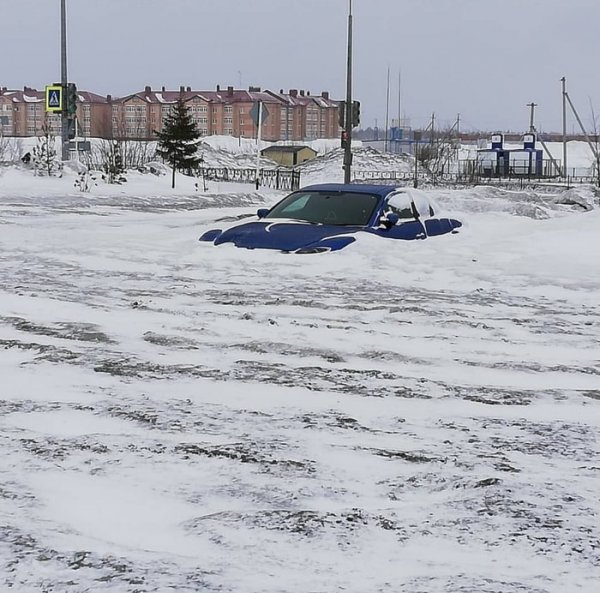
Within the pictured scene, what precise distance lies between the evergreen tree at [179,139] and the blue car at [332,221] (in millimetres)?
22220

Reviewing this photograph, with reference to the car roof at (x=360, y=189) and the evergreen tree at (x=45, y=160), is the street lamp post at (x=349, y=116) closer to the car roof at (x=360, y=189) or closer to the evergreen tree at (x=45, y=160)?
the evergreen tree at (x=45, y=160)

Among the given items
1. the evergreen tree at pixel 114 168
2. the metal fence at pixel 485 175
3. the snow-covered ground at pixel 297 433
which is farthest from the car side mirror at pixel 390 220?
the metal fence at pixel 485 175

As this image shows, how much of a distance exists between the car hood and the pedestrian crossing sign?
814 inches

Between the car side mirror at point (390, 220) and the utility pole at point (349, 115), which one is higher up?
the utility pole at point (349, 115)

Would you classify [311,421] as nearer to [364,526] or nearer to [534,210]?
[364,526]

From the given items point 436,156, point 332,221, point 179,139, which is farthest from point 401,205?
point 436,156

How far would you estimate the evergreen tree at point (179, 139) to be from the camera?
3469 centimetres

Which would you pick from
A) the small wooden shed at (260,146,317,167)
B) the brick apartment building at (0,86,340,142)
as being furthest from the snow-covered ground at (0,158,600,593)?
the brick apartment building at (0,86,340,142)

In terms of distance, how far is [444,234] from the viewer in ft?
→ 44.5

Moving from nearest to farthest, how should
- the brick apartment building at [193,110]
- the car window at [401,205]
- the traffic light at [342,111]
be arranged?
the car window at [401,205] < the traffic light at [342,111] < the brick apartment building at [193,110]

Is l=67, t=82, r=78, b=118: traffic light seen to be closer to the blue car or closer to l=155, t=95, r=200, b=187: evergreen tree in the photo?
l=155, t=95, r=200, b=187: evergreen tree

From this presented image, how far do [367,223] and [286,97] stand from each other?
124997 millimetres

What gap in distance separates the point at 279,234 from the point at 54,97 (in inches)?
849

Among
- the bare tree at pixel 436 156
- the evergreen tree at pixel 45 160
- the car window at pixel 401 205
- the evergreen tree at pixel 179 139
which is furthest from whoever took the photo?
the bare tree at pixel 436 156
